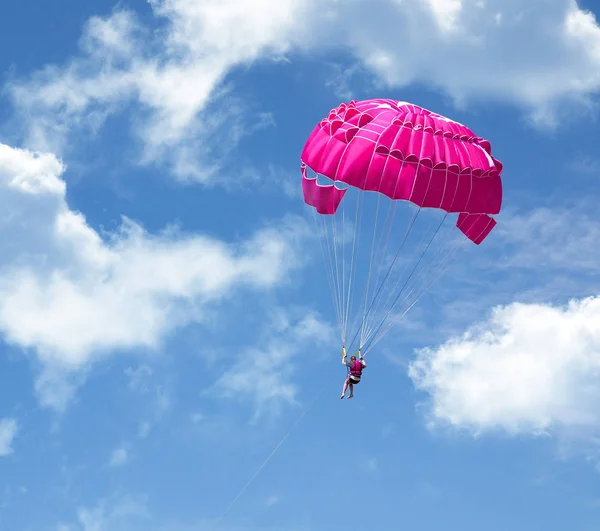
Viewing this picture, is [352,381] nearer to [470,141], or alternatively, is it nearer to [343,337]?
[343,337]

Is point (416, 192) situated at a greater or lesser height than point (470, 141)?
lesser

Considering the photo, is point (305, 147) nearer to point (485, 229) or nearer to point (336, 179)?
point (336, 179)

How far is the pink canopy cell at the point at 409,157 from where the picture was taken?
49.3m

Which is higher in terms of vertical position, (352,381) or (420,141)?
A: (420,141)

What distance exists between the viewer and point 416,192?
49406 millimetres

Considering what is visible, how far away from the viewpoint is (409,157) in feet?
161

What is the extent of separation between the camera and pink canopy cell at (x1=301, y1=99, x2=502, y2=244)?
162ft

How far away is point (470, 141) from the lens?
167 feet

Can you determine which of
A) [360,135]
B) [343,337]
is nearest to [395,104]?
[360,135]

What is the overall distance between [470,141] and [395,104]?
3661 mm

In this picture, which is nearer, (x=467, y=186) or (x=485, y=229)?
(x=467, y=186)

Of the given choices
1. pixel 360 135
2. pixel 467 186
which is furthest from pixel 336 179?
pixel 467 186

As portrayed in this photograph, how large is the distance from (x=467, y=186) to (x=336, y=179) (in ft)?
17.9

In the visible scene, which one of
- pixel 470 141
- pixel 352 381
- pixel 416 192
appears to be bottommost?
pixel 352 381
